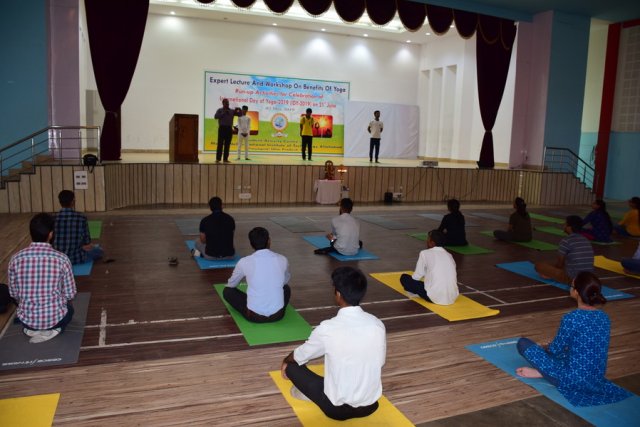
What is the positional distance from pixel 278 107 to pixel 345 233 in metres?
10.4

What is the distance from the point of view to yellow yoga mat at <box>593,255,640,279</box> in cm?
680

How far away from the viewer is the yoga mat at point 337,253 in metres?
6.84

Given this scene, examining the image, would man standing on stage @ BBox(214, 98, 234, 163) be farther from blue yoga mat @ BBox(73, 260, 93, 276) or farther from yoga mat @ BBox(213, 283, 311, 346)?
yoga mat @ BBox(213, 283, 311, 346)

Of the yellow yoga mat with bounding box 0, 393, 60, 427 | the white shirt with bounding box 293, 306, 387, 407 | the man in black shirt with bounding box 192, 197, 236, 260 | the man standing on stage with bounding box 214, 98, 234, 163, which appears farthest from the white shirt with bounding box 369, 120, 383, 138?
the yellow yoga mat with bounding box 0, 393, 60, 427

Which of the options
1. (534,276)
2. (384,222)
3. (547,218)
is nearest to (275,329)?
(534,276)

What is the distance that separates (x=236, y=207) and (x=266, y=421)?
25.8 feet

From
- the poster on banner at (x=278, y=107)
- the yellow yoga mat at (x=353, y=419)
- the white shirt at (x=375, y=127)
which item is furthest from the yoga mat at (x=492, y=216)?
the yellow yoga mat at (x=353, y=419)

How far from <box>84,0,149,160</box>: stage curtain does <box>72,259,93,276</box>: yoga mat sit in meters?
4.96

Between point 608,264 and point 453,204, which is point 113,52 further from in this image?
point 608,264

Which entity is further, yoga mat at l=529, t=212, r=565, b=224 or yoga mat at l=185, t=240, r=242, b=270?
yoga mat at l=529, t=212, r=565, b=224

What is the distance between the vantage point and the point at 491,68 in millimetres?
13578

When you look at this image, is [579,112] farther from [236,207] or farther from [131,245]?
[131,245]

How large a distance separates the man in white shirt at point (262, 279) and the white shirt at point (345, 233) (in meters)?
2.51

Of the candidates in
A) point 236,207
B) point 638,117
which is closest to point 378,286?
point 236,207
